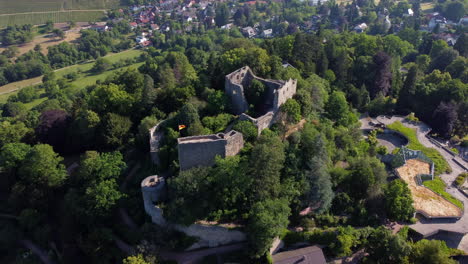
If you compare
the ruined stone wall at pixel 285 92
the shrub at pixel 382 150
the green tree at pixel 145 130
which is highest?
the ruined stone wall at pixel 285 92

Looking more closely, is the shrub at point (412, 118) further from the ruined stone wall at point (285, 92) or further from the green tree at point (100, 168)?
the green tree at point (100, 168)

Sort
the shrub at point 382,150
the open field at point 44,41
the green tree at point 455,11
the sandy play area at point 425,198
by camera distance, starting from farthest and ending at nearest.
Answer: the open field at point 44,41, the green tree at point 455,11, the shrub at point 382,150, the sandy play area at point 425,198

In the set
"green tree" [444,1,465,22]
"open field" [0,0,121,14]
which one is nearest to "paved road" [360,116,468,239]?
"green tree" [444,1,465,22]

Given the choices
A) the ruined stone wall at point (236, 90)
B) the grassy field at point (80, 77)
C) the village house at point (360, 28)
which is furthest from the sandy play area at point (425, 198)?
the village house at point (360, 28)

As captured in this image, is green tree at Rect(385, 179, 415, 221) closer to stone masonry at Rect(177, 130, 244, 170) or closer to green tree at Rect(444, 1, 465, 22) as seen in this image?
stone masonry at Rect(177, 130, 244, 170)

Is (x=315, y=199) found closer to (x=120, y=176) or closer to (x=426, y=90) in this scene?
(x=120, y=176)

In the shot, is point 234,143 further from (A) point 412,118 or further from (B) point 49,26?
(B) point 49,26
